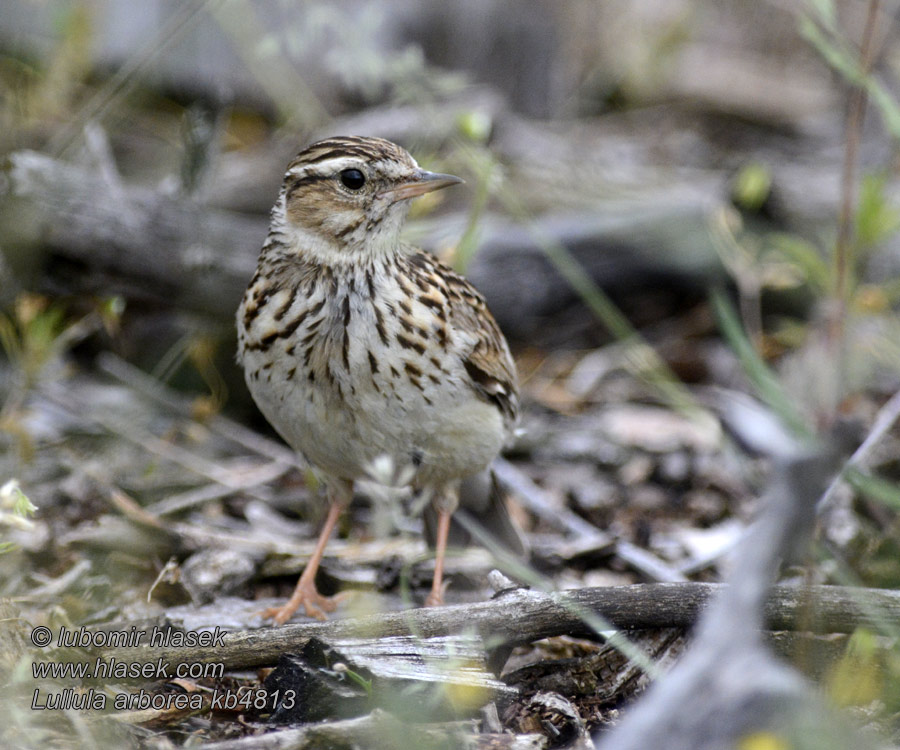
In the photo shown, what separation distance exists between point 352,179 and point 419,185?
0.29 m

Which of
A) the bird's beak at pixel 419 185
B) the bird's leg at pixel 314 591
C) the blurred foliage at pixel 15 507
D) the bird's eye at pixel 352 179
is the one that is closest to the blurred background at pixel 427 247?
the blurred foliage at pixel 15 507

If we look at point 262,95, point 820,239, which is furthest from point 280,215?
point 262,95

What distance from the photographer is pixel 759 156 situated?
405 inches

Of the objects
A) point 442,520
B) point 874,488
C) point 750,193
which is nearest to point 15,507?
point 442,520

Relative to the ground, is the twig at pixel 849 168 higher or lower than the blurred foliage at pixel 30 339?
higher

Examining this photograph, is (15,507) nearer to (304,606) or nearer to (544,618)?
(304,606)

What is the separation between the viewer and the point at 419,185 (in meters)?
4.54

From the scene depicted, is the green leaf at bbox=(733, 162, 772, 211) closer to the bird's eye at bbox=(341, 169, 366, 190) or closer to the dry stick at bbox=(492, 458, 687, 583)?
the dry stick at bbox=(492, 458, 687, 583)

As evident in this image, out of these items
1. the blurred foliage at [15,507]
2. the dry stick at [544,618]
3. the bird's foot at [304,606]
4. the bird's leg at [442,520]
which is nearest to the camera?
the blurred foliage at [15,507]

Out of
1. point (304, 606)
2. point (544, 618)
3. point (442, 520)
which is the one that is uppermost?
point (442, 520)

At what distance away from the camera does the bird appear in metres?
4.28

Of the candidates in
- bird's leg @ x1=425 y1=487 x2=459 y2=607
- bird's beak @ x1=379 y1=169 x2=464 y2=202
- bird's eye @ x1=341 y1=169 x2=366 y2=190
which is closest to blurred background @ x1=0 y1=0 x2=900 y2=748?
bird's leg @ x1=425 y1=487 x2=459 y2=607

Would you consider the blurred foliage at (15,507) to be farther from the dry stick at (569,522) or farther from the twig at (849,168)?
the twig at (849,168)

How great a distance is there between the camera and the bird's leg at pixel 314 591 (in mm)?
4699
